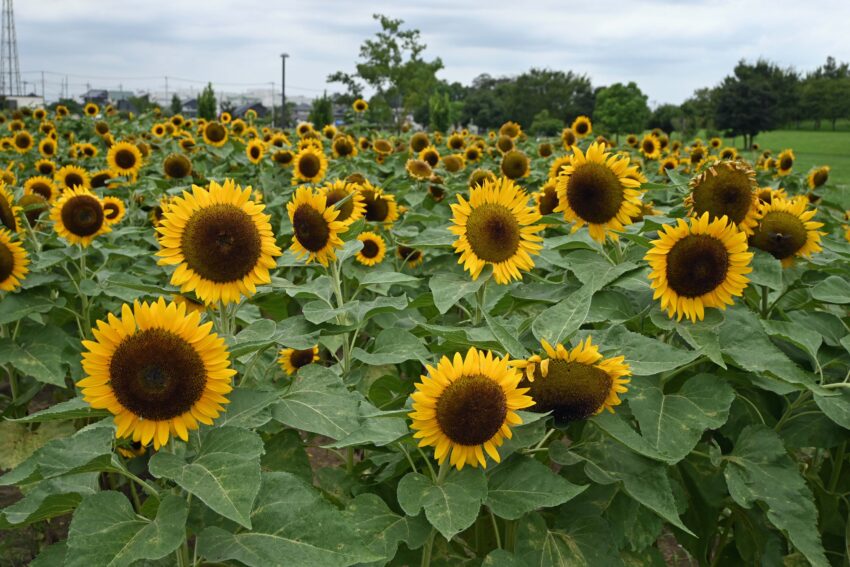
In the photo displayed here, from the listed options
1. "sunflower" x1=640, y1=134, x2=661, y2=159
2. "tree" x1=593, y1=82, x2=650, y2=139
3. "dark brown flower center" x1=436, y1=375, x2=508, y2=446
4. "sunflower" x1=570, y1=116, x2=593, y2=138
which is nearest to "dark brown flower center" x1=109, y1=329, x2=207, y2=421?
"dark brown flower center" x1=436, y1=375, x2=508, y2=446

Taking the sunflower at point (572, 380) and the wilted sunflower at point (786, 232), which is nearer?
the sunflower at point (572, 380)

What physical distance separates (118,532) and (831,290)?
6.45 feet

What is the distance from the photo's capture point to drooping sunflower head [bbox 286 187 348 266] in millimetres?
2352

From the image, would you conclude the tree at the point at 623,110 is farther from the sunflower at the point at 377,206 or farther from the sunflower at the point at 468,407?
the sunflower at the point at 468,407

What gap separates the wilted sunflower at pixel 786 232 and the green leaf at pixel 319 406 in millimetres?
1318

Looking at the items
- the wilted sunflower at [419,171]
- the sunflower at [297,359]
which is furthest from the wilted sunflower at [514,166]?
the sunflower at [297,359]

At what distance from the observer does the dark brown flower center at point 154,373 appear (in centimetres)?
144

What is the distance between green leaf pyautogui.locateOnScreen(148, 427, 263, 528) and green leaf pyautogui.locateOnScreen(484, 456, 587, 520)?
0.51 m

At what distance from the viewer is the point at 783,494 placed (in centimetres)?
184

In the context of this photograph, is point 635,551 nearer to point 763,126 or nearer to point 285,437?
point 285,437

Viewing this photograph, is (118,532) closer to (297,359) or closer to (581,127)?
(297,359)

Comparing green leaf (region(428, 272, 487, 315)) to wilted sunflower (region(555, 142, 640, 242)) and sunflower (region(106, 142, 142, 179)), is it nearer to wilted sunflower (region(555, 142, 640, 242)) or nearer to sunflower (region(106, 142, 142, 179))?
wilted sunflower (region(555, 142, 640, 242))

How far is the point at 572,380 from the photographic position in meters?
1.63

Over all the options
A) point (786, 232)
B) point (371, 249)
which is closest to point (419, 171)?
point (371, 249)
